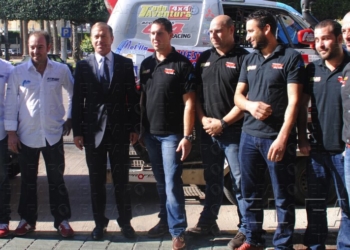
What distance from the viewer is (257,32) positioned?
3990 mm

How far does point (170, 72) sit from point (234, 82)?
0.56 metres

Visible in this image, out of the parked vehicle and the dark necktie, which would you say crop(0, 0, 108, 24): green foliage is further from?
the dark necktie

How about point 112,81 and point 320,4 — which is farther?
point 320,4

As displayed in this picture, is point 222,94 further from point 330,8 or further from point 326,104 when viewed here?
point 330,8

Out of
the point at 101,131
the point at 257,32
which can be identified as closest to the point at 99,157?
the point at 101,131

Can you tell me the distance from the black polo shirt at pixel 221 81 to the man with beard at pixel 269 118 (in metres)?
0.18

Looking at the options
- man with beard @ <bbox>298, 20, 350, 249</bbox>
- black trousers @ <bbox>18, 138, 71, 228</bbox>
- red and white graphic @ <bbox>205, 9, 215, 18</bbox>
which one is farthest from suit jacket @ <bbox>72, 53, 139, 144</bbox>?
red and white graphic @ <bbox>205, 9, 215, 18</bbox>

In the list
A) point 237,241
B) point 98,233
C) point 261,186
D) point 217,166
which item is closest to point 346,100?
point 261,186

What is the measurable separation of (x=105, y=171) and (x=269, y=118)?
5.41ft

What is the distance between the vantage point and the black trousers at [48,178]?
471cm

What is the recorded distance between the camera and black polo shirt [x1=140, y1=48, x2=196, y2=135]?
14.3 ft

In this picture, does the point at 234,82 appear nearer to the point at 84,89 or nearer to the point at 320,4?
the point at 84,89

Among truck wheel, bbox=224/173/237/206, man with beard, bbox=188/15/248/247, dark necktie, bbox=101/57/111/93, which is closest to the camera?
man with beard, bbox=188/15/248/247

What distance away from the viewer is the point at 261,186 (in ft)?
13.9
